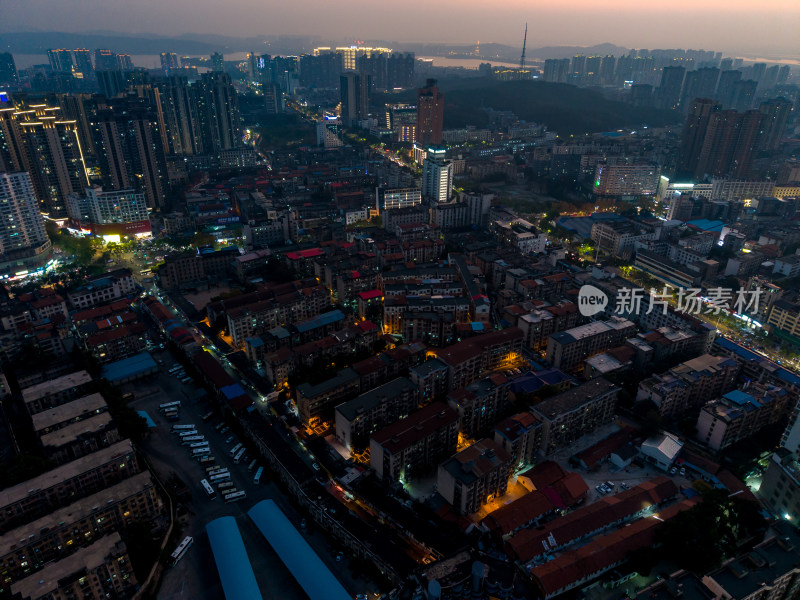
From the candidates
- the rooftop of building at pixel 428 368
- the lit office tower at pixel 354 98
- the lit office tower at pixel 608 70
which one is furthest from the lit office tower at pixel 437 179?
the lit office tower at pixel 608 70

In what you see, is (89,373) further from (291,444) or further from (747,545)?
(747,545)

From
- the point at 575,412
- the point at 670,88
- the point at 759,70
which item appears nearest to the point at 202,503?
the point at 575,412

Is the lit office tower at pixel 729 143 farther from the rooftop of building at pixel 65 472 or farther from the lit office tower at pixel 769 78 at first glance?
the lit office tower at pixel 769 78

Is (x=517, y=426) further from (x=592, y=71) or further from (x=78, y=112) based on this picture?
(x=592, y=71)

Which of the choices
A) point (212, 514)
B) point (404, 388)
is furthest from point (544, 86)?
point (212, 514)

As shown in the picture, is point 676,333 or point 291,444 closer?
point 291,444
